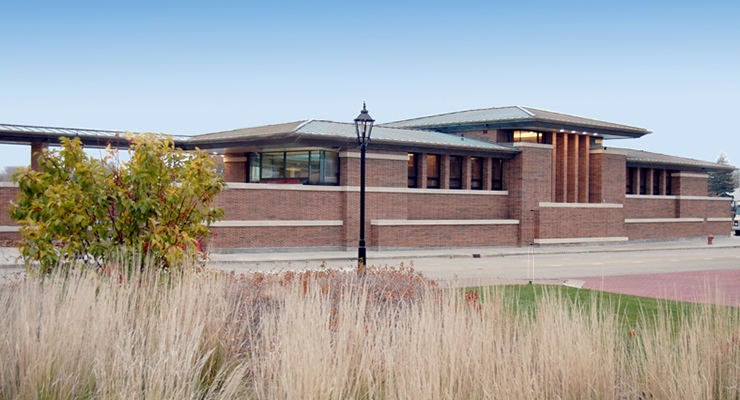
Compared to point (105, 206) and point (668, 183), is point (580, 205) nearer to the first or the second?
point (668, 183)

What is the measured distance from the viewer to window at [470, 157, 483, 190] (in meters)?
34.2

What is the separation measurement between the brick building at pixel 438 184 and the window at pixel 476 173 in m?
0.08

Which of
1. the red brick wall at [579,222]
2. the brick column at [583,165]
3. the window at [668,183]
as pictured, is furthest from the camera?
the window at [668,183]

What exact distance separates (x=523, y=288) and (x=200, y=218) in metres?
7.84

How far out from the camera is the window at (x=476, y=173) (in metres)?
34.2

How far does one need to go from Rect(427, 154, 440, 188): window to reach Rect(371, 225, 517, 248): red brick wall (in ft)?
9.76

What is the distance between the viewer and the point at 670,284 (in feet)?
56.4

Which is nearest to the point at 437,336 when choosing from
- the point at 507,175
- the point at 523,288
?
the point at 523,288

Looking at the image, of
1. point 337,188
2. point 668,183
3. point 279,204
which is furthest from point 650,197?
point 279,204

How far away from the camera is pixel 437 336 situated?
5332 millimetres

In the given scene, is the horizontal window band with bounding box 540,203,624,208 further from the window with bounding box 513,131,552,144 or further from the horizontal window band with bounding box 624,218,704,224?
the window with bounding box 513,131,552,144

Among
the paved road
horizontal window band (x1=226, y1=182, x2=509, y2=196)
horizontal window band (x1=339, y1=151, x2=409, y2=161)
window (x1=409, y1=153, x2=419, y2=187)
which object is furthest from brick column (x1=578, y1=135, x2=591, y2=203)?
horizontal window band (x1=339, y1=151, x2=409, y2=161)

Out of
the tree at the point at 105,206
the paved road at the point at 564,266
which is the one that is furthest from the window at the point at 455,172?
the tree at the point at 105,206

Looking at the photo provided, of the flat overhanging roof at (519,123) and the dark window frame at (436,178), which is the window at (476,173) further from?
the flat overhanging roof at (519,123)
